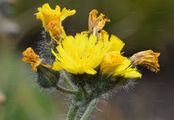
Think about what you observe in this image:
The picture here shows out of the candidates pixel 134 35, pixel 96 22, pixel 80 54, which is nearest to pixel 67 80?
pixel 80 54

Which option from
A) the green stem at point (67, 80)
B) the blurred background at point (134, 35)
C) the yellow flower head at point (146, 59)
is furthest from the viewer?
the blurred background at point (134, 35)

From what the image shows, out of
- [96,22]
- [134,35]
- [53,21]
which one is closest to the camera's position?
[53,21]

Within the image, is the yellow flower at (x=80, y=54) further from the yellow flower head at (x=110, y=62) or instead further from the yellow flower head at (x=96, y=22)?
the yellow flower head at (x=96, y=22)

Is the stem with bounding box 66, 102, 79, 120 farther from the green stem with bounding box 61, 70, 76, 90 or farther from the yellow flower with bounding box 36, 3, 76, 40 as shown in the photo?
the yellow flower with bounding box 36, 3, 76, 40

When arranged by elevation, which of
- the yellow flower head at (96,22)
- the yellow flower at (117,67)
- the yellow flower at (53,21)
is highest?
the yellow flower at (53,21)

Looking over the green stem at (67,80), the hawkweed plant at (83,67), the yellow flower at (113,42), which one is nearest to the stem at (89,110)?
the hawkweed plant at (83,67)

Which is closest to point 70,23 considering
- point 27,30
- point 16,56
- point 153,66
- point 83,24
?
point 83,24

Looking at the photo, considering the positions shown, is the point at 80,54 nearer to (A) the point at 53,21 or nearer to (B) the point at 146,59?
(A) the point at 53,21

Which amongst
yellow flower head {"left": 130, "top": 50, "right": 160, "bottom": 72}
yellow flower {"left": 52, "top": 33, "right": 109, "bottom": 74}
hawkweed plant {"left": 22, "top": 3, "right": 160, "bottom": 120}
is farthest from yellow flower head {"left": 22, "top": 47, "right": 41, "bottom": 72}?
yellow flower head {"left": 130, "top": 50, "right": 160, "bottom": 72}
